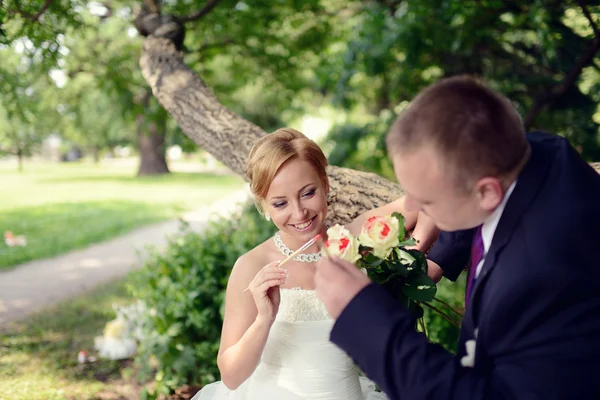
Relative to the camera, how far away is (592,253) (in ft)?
4.06

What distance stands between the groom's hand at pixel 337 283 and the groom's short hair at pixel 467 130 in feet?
1.17

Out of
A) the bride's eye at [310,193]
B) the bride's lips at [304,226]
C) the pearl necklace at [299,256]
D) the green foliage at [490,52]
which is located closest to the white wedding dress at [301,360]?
the pearl necklace at [299,256]

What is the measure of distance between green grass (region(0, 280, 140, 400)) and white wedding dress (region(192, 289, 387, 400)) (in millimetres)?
2713

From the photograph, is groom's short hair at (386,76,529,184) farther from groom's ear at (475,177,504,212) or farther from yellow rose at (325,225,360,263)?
yellow rose at (325,225,360,263)

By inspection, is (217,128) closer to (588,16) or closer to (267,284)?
(267,284)

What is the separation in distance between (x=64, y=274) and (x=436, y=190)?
27.5ft

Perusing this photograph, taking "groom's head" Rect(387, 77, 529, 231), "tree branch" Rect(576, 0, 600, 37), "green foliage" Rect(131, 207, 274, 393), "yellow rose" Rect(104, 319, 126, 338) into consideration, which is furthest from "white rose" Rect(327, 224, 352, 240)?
"yellow rose" Rect(104, 319, 126, 338)

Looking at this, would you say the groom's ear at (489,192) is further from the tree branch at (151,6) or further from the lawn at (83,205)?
Result: the lawn at (83,205)

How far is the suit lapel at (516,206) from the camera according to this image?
1.31 meters

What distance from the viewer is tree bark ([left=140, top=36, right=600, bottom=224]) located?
3.08 m

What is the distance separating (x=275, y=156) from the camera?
A: 215 centimetres

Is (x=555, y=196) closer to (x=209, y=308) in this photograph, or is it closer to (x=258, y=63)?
(x=209, y=308)

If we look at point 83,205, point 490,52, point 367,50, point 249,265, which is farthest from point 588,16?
point 83,205

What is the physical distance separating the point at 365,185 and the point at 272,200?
109 cm
